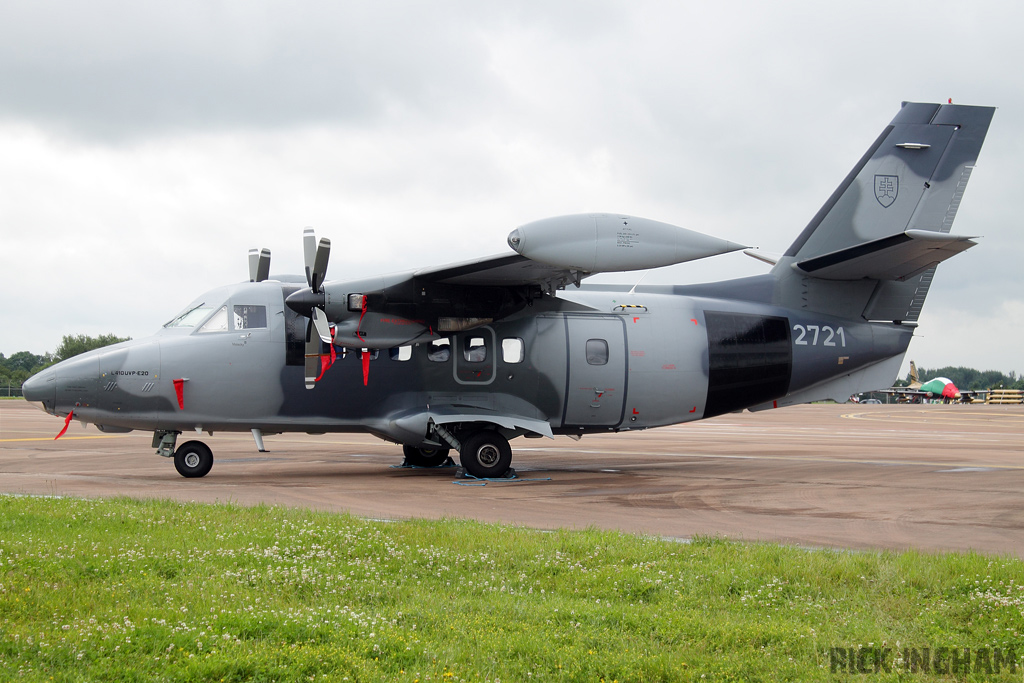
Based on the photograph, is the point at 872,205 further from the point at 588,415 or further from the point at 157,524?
the point at 157,524

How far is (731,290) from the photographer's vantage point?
1862cm

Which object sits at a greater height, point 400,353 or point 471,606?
point 400,353

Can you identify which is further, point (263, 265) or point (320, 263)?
point (263, 265)

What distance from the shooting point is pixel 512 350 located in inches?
→ 661

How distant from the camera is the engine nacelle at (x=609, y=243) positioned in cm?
1325

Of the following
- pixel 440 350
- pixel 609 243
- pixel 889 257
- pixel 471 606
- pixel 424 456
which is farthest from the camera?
pixel 424 456

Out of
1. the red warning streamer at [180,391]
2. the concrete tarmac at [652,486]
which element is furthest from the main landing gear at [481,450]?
the red warning streamer at [180,391]

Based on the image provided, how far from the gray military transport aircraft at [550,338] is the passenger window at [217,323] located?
0.03 metres

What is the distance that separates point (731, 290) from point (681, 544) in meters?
11.4

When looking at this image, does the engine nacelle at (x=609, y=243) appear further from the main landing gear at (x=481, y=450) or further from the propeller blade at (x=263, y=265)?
the propeller blade at (x=263, y=265)

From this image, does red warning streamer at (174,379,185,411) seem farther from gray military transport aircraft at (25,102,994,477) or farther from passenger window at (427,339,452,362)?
passenger window at (427,339,452,362)

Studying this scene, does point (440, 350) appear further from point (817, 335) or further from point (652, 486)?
point (817, 335)

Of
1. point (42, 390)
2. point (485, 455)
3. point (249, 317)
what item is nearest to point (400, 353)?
point (485, 455)

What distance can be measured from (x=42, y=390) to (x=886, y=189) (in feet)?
59.9
